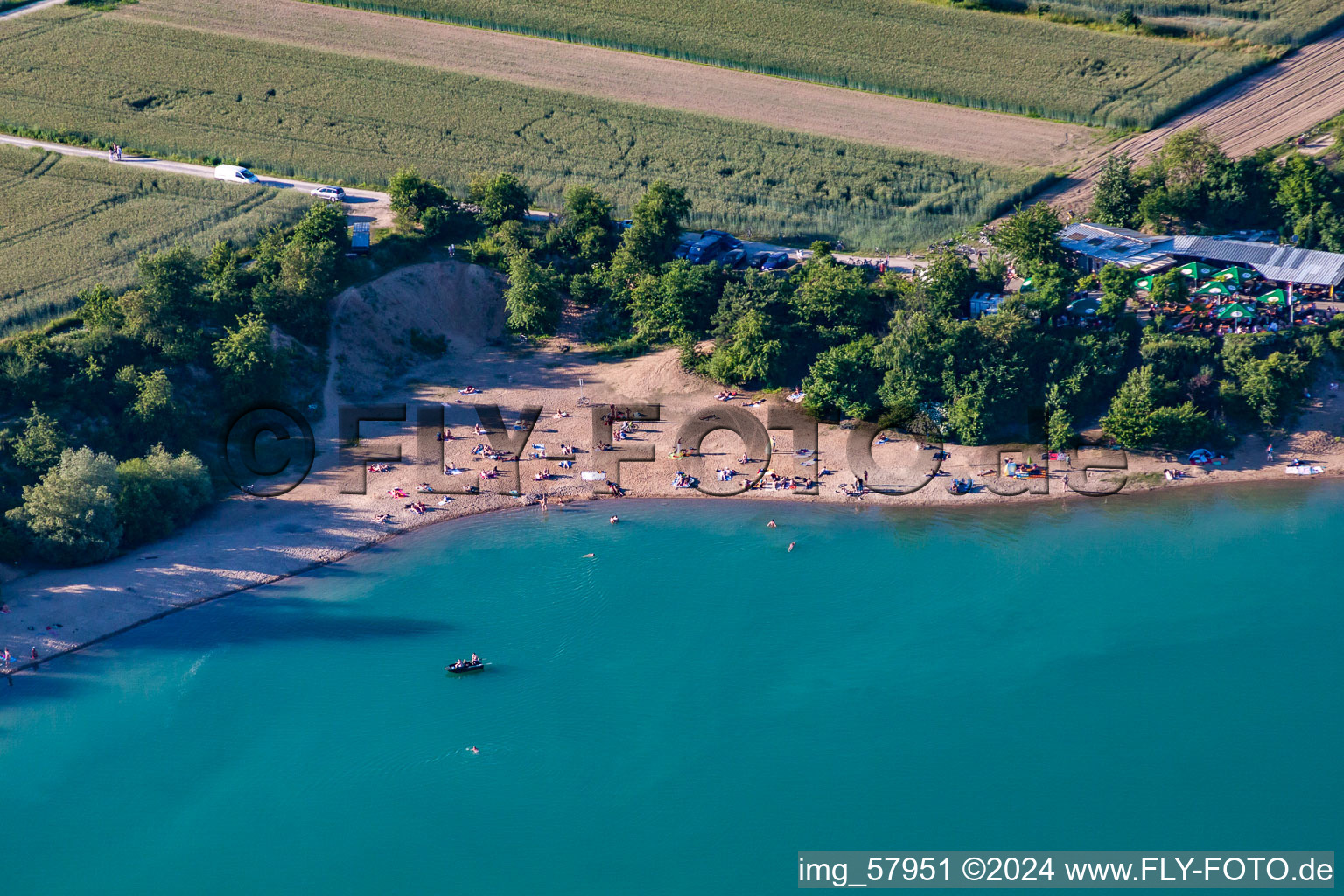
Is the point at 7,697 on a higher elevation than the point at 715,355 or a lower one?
lower

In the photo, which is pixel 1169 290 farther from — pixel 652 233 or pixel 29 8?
pixel 29 8

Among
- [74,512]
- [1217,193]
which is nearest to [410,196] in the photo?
[74,512]

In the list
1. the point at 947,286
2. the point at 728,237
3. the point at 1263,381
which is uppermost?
the point at 728,237

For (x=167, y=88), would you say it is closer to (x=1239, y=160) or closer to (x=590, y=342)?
(x=590, y=342)

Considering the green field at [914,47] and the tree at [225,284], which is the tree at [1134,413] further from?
the tree at [225,284]

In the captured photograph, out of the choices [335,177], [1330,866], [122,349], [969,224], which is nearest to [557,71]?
[335,177]

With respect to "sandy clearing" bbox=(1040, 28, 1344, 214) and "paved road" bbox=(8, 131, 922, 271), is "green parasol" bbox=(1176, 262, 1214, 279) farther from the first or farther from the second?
"paved road" bbox=(8, 131, 922, 271)
